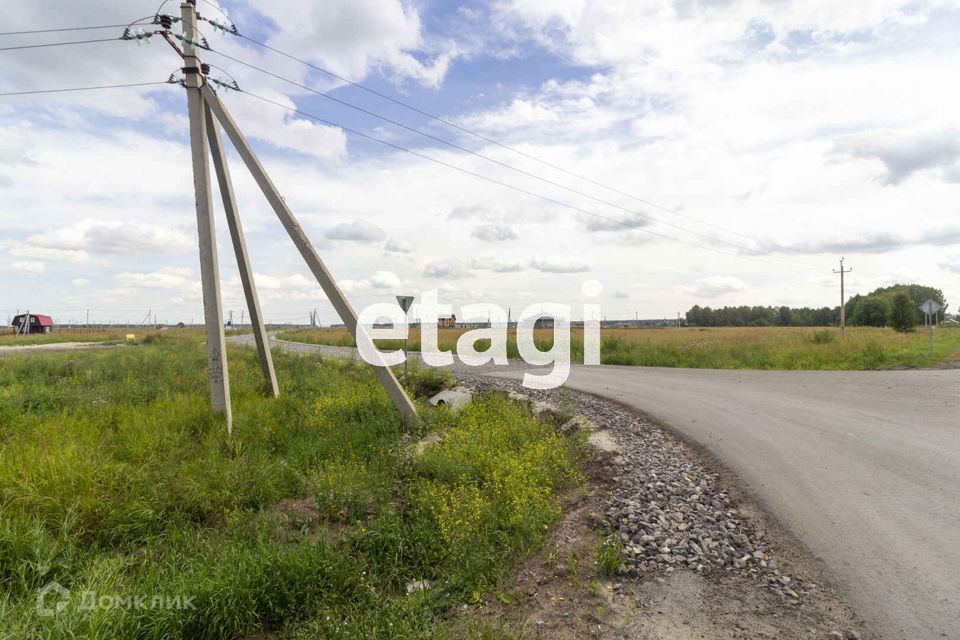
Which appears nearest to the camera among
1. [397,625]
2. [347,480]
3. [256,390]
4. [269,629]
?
[397,625]

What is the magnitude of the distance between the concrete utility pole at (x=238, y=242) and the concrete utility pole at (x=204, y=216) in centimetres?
37

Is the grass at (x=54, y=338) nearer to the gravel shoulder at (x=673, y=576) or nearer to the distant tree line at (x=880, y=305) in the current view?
the gravel shoulder at (x=673, y=576)

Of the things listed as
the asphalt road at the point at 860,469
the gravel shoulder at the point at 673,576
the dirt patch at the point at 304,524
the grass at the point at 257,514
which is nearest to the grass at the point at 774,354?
the asphalt road at the point at 860,469

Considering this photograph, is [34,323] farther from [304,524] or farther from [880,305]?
[880,305]

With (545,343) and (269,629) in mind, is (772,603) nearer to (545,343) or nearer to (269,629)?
(269,629)

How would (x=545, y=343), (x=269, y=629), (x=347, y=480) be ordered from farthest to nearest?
(x=545, y=343)
(x=347, y=480)
(x=269, y=629)

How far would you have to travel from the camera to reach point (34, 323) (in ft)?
167

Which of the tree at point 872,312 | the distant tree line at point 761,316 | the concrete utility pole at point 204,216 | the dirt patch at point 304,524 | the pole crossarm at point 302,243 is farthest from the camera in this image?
the distant tree line at point 761,316

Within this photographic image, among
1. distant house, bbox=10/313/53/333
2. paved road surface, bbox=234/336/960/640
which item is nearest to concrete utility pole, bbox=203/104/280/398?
paved road surface, bbox=234/336/960/640

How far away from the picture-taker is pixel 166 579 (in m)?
3.98

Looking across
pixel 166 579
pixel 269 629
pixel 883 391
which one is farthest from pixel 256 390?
pixel 883 391

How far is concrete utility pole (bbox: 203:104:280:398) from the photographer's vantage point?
851 centimetres

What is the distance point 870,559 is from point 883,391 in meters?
9.88

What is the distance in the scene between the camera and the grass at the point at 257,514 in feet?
12.0
